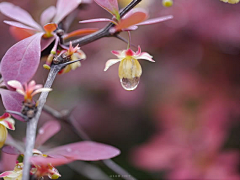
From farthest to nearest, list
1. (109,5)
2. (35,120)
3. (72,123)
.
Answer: (72,123) < (109,5) < (35,120)

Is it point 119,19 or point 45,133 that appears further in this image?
point 45,133

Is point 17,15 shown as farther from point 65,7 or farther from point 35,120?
point 35,120

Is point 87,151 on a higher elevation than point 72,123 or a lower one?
lower

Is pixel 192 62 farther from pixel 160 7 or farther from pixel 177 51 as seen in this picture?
pixel 160 7

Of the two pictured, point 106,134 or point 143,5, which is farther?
point 106,134

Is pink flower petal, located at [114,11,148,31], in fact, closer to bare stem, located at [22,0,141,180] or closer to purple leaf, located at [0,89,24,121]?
bare stem, located at [22,0,141,180]

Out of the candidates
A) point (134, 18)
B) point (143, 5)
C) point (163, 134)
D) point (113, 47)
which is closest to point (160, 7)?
point (143, 5)

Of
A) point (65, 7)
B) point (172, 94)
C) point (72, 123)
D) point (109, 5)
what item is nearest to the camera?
point (109, 5)

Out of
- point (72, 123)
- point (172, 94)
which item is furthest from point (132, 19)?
point (172, 94)

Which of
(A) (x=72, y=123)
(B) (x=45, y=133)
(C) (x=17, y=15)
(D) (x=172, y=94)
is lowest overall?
(B) (x=45, y=133)
